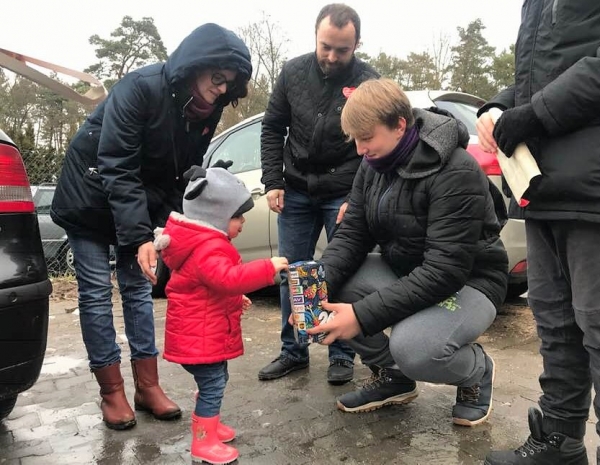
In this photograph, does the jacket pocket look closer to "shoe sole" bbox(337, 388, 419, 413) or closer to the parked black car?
"shoe sole" bbox(337, 388, 419, 413)

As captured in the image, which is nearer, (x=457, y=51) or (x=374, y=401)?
(x=374, y=401)

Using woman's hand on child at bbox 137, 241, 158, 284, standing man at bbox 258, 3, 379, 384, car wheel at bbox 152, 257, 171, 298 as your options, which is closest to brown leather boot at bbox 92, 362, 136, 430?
woman's hand on child at bbox 137, 241, 158, 284

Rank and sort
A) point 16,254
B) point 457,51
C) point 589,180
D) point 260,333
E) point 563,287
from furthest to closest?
point 457,51 < point 260,333 < point 16,254 < point 563,287 < point 589,180

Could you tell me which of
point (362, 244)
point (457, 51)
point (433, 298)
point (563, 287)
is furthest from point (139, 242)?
point (457, 51)

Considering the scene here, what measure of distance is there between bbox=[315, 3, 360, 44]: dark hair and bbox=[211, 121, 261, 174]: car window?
2.00 m

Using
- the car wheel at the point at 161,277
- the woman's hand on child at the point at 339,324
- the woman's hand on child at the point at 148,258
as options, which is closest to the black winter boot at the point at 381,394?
the woman's hand on child at the point at 339,324

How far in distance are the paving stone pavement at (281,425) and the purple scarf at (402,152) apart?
115 cm

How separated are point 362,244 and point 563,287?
3.01 feet

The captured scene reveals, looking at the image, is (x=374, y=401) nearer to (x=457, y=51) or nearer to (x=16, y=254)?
(x=16, y=254)

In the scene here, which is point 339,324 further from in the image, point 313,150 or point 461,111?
point 461,111

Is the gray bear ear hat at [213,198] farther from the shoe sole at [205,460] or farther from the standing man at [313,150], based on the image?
the shoe sole at [205,460]

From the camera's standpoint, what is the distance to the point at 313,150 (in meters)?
A: 3.10

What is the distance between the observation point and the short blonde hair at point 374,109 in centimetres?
229

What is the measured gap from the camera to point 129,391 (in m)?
3.10
